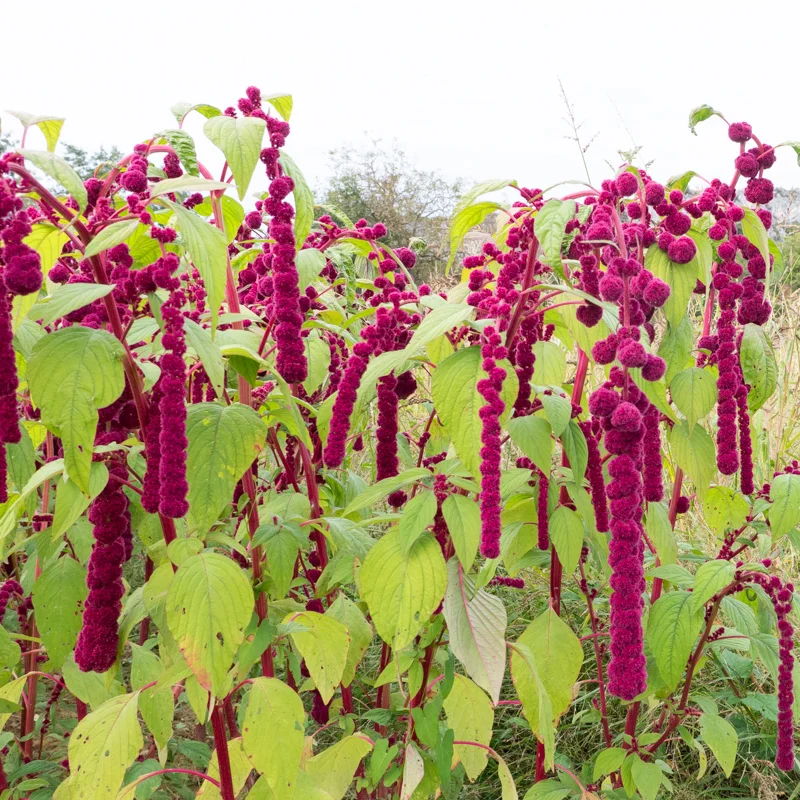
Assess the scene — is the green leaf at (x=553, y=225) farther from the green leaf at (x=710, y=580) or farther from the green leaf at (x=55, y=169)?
the green leaf at (x=710, y=580)

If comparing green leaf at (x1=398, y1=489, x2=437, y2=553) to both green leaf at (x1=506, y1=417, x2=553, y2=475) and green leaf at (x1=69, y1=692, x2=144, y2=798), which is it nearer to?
green leaf at (x1=506, y1=417, x2=553, y2=475)

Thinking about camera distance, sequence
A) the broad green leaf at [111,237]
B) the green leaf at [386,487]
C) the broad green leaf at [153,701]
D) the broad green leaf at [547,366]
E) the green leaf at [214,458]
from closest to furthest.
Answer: the broad green leaf at [111,237] → the green leaf at [214,458] → the green leaf at [386,487] → the broad green leaf at [153,701] → the broad green leaf at [547,366]

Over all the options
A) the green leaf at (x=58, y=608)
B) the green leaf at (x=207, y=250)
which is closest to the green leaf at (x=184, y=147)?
the green leaf at (x=207, y=250)

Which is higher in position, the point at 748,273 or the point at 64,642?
the point at 748,273

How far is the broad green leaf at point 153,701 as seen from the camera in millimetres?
1423

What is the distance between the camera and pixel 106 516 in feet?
3.88

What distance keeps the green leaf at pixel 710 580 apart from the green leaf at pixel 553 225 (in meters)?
0.84

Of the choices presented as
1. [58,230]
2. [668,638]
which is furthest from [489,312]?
[668,638]

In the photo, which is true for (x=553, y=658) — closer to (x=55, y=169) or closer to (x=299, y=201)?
(x=299, y=201)

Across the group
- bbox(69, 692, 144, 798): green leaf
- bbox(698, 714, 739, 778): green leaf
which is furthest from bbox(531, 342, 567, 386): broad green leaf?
bbox(69, 692, 144, 798): green leaf

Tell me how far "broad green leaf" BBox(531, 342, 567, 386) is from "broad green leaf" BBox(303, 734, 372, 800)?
93 cm

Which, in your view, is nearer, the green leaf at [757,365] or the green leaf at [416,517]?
the green leaf at [416,517]

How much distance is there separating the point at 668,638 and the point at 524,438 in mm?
598

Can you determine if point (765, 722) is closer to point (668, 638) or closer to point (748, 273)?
point (668, 638)
